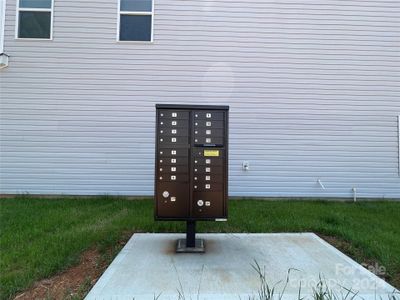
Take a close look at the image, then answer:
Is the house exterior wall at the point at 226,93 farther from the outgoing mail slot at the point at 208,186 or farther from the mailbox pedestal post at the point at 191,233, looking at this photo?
the outgoing mail slot at the point at 208,186

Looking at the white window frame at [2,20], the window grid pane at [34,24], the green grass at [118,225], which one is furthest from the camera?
the window grid pane at [34,24]

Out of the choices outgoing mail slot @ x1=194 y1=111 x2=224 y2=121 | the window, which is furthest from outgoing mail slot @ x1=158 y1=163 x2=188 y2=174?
the window

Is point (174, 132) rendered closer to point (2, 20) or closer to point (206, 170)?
point (206, 170)

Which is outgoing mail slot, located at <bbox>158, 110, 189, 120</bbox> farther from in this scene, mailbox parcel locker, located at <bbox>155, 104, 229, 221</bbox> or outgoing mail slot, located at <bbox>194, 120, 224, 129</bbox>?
outgoing mail slot, located at <bbox>194, 120, 224, 129</bbox>

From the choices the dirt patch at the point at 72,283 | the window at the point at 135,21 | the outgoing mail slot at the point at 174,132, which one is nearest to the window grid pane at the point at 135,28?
the window at the point at 135,21

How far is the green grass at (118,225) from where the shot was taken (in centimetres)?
428

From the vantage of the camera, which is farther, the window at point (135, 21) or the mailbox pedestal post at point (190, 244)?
the window at point (135, 21)

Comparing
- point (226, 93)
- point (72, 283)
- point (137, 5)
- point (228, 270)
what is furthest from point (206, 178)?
point (137, 5)

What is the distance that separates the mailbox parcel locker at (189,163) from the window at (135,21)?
4.82m

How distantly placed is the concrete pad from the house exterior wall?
147 inches

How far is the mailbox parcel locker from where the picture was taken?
4535 mm

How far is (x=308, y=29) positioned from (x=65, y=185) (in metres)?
6.74

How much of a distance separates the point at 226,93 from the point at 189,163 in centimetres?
440

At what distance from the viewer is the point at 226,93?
8.65 meters
